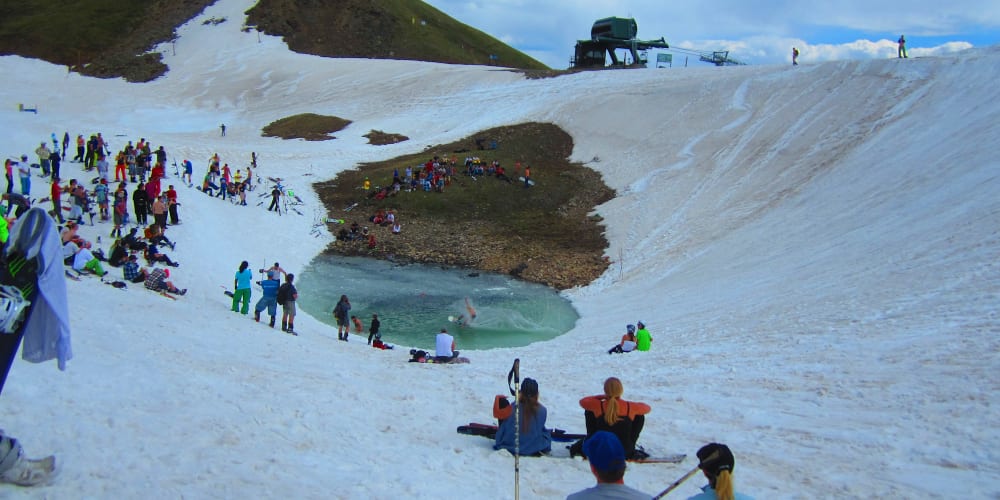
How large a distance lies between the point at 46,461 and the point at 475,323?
1596cm

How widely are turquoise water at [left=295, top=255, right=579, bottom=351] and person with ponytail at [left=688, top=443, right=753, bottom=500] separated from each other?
48.3ft

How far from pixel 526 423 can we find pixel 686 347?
7.66 meters

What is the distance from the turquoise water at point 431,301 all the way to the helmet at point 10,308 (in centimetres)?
1410

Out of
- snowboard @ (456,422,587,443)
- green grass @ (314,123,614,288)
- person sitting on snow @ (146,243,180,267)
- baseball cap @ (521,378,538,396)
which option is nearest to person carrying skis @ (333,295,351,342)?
person sitting on snow @ (146,243,180,267)

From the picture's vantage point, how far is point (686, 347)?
14672 mm

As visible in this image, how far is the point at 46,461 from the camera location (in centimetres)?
594

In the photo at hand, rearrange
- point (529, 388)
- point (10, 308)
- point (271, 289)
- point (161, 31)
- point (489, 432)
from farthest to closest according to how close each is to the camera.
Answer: point (161, 31) → point (271, 289) → point (489, 432) → point (529, 388) → point (10, 308)

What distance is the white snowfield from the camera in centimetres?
716

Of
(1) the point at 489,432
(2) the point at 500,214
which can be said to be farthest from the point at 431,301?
(1) the point at 489,432

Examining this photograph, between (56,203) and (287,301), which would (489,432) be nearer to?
(287,301)

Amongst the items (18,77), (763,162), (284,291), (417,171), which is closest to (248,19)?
(18,77)

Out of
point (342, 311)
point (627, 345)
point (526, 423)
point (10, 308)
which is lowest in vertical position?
point (627, 345)

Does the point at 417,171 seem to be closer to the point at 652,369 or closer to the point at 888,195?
the point at 888,195

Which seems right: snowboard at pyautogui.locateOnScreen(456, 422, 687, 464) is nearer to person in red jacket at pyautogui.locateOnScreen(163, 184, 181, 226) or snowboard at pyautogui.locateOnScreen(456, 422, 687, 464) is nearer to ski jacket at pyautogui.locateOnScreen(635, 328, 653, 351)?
ski jacket at pyautogui.locateOnScreen(635, 328, 653, 351)
